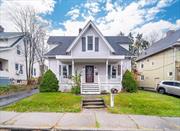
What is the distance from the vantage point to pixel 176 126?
7879mm

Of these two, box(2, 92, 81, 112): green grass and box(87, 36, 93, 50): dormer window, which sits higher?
box(87, 36, 93, 50): dormer window

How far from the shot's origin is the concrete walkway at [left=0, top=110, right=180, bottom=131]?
7.25 meters

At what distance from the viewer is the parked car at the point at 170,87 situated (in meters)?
18.3

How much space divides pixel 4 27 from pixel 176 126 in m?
29.9

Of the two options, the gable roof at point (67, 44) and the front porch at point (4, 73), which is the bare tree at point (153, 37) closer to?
the gable roof at point (67, 44)

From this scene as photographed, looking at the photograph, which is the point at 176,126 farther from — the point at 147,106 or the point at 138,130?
the point at 147,106

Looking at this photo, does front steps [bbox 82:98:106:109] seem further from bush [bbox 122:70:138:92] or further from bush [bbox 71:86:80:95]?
bush [bbox 122:70:138:92]

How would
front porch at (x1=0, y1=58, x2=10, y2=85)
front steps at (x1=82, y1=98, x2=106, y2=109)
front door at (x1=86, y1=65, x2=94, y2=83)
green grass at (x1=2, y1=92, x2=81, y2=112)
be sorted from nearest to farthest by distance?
green grass at (x1=2, y1=92, x2=81, y2=112), front steps at (x1=82, y1=98, x2=106, y2=109), front door at (x1=86, y1=65, x2=94, y2=83), front porch at (x1=0, y1=58, x2=10, y2=85)

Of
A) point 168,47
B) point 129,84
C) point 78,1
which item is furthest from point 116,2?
point 168,47

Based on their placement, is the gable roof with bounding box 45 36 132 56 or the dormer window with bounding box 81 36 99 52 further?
the gable roof with bounding box 45 36 132 56

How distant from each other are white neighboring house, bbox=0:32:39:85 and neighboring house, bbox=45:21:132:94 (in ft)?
21.0

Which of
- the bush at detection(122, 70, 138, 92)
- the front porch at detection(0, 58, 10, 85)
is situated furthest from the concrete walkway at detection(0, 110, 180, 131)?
the front porch at detection(0, 58, 10, 85)

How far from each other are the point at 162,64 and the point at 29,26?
19.6 meters

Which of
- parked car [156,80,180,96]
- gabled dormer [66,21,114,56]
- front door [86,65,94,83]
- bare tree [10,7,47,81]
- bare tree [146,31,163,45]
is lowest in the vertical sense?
parked car [156,80,180,96]
